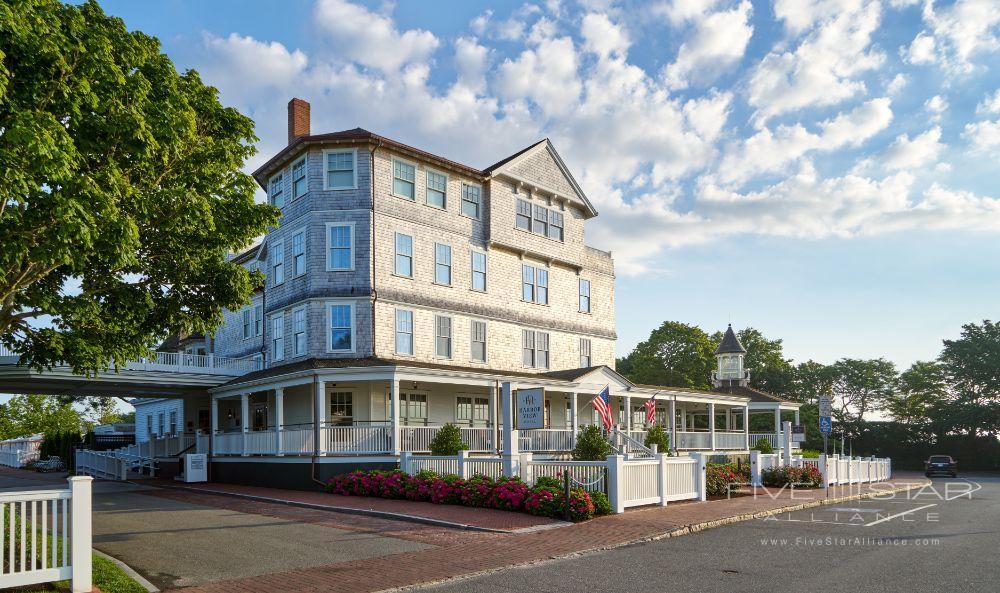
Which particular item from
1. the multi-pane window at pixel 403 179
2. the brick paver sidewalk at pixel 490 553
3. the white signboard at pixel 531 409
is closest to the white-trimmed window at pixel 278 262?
the multi-pane window at pixel 403 179

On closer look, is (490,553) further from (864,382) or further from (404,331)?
(864,382)

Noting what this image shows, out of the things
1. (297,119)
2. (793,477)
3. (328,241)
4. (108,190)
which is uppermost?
(297,119)

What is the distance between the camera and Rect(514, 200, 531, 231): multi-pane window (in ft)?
110

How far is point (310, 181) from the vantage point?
28.8 metres

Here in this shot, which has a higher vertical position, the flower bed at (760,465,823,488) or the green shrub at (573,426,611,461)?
the green shrub at (573,426,611,461)

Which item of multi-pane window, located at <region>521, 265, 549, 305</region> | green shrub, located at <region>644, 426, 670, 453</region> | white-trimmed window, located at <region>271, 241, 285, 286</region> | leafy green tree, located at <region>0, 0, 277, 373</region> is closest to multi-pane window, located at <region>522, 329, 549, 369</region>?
multi-pane window, located at <region>521, 265, 549, 305</region>

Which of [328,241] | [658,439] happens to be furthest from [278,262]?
[658,439]

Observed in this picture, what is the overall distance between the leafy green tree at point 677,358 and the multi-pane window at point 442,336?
116 ft

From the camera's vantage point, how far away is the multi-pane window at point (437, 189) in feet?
99.9

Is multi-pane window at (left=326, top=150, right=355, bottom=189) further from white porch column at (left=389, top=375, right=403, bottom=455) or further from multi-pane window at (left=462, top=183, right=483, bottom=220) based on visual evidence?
white porch column at (left=389, top=375, right=403, bottom=455)

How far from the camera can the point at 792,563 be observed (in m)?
11.4

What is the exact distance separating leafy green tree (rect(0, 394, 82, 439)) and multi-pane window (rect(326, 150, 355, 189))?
45640mm

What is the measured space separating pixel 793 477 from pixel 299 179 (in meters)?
21.0

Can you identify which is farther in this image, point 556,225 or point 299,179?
point 556,225
